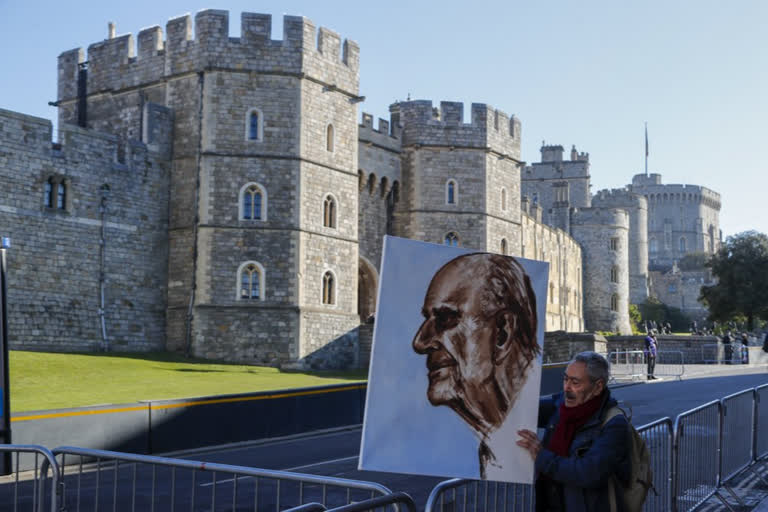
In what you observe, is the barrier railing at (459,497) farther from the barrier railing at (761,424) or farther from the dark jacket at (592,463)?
the barrier railing at (761,424)

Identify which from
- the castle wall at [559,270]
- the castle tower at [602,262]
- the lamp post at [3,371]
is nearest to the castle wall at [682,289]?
the castle tower at [602,262]

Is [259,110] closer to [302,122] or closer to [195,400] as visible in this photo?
[302,122]

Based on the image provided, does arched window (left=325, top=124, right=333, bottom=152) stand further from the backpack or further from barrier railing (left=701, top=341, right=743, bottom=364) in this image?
the backpack

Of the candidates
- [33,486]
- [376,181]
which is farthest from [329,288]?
[33,486]

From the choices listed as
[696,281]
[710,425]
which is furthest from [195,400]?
[696,281]

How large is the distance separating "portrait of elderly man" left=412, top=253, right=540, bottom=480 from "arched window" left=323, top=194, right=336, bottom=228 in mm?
24685

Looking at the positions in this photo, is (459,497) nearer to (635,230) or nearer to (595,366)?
(595,366)

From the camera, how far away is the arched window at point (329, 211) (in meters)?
29.4

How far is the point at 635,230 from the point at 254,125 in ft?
207

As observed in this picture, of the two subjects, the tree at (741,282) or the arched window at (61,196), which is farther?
the tree at (741,282)

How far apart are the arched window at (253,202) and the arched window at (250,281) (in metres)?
1.39

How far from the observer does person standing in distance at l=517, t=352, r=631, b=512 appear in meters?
4.39

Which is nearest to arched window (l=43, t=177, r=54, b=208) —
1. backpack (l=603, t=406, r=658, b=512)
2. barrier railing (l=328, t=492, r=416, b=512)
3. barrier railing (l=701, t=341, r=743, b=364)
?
barrier railing (l=328, t=492, r=416, b=512)

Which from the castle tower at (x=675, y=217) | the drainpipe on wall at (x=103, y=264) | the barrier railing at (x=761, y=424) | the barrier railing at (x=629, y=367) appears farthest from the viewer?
the castle tower at (x=675, y=217)
